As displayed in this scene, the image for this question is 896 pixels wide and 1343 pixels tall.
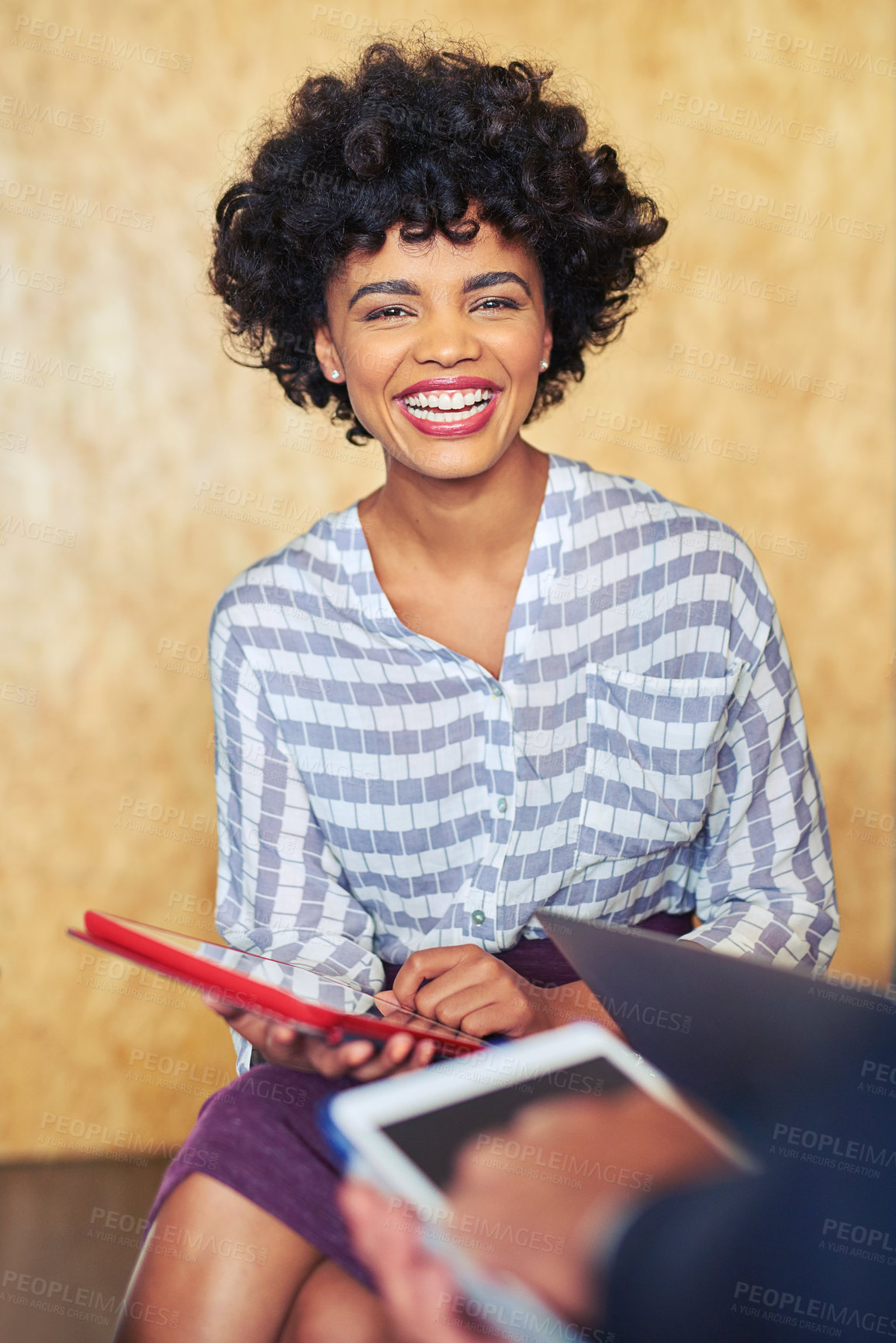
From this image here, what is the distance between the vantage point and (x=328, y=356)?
5.19ft

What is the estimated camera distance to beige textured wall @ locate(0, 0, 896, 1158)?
7.41 ft

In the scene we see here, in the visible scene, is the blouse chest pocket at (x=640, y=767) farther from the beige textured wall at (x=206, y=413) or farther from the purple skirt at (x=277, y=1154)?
the beige textured wall at (x=206, y=413)

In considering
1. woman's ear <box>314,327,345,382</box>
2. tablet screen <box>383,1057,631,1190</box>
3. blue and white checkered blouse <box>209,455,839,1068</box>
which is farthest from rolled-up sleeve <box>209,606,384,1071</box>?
tablet screen <box>383,1057,631,1190</box>

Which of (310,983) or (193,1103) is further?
(193,1103)

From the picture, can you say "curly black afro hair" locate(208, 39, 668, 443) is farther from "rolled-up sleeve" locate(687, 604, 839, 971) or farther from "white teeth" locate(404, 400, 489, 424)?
"rolled-up sleeve" locate(687, 604, 839, 971)

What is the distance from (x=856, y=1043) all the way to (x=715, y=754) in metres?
0.86

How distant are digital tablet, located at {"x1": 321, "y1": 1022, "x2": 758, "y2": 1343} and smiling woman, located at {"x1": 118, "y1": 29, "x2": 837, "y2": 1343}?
49cm

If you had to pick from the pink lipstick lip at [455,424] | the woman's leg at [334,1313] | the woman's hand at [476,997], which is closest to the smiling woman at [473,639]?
the pink lipstick lip at [455,424]

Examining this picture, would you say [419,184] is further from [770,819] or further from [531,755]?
[770,819]

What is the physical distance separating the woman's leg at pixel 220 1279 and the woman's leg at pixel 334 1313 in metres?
0.01

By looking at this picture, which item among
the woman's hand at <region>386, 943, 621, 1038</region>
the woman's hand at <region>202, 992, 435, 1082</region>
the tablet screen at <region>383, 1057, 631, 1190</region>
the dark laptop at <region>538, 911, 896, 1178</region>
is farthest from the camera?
the woman's hand at <region>386, 943, 621, 1038</region>

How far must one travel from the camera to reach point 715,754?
57.1 inches

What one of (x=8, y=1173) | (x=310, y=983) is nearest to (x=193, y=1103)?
(x=8, y=1173)

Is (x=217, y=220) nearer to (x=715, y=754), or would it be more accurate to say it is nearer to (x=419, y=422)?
(x=419, y=422)
